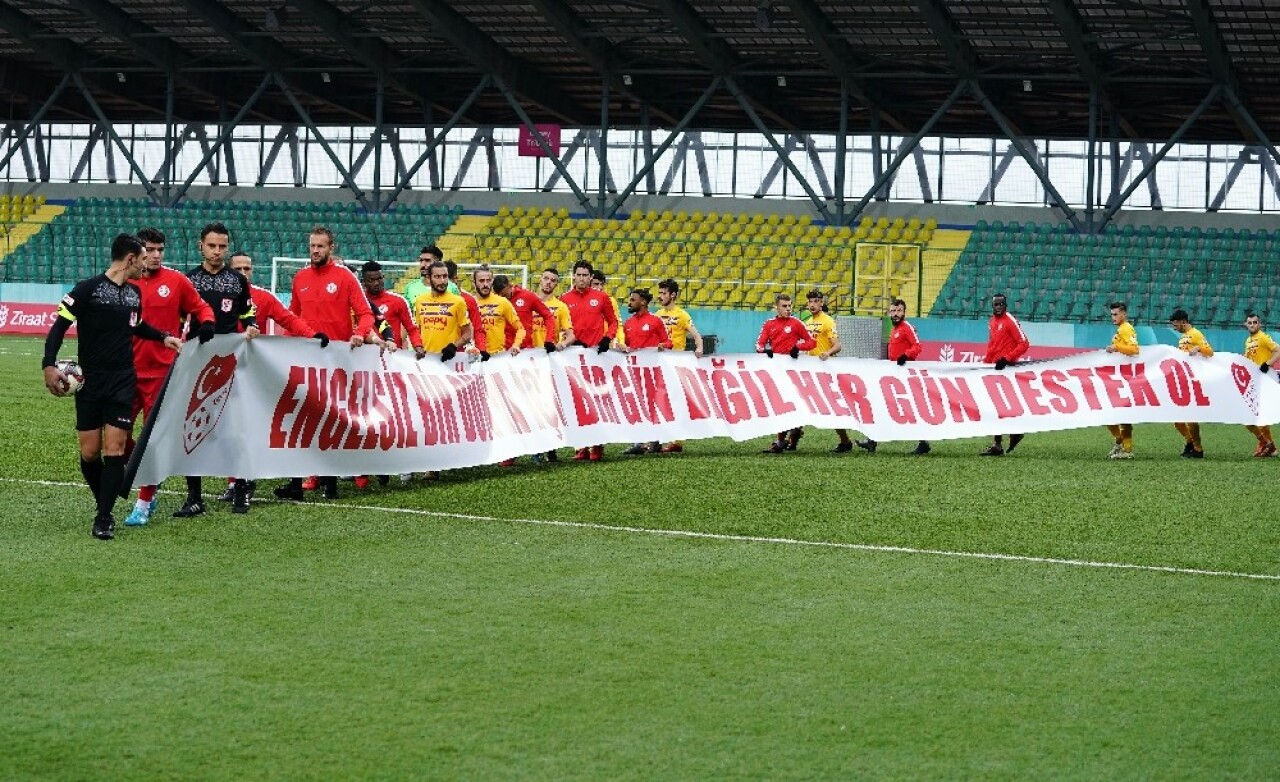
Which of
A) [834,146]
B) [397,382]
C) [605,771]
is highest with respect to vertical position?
[834,146]

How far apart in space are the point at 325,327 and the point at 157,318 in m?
2.17

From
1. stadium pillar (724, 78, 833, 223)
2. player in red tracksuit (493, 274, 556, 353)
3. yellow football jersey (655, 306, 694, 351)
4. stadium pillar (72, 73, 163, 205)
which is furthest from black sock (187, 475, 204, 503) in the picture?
stadium pillar (72, 73, 163, 205)

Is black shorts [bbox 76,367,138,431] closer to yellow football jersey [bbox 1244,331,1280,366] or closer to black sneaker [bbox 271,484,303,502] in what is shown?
black sneaker [bbox 271,484,303,502]

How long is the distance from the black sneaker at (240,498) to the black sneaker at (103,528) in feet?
5.03

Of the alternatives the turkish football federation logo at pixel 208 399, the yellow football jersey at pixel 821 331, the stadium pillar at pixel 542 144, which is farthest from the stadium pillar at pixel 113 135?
the turkish football federation logo at pixel 208 399

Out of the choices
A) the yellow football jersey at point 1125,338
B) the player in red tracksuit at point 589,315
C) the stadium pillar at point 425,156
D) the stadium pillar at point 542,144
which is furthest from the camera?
the stadium pillar at point 425,156

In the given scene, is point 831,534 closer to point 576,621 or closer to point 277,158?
point 576,621

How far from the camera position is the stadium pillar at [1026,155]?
124 ft

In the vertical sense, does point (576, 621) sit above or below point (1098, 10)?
below

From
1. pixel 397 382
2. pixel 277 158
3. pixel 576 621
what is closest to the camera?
pixel 576 621

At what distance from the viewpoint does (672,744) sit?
5.84m

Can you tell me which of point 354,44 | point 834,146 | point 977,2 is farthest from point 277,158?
point 977,2

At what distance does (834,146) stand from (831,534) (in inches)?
1390

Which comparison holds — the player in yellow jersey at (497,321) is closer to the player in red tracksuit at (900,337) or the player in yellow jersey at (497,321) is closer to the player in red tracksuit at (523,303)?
the player in red tracksuit at (523,303)
